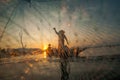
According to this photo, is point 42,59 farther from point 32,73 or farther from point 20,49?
point 32,73

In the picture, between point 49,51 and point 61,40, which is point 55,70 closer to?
point 49,51

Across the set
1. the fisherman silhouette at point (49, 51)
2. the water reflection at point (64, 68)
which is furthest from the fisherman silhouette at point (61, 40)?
the water reflection at point (64, 68)

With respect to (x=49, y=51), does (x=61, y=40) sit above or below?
above

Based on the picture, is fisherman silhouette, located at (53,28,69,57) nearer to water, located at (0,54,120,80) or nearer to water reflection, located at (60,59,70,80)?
water, located at (0,54,120,80)

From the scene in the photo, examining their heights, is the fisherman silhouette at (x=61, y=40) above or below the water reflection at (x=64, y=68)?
above

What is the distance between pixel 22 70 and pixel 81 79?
485 cm

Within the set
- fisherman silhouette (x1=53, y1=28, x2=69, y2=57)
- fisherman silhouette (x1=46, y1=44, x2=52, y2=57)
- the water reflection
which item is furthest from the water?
the water reflection

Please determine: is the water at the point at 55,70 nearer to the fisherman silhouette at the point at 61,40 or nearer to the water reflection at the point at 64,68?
the fisherman silhouette at the point at 61,40

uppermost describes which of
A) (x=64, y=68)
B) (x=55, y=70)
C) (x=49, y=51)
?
(x=49, y=51)

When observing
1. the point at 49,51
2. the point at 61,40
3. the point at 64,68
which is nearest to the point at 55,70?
the point at 49,51

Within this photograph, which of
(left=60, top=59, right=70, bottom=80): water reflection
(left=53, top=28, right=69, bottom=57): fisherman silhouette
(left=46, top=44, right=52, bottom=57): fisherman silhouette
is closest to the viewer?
(left=60, top=59, right=70, bottom=80): water reflection

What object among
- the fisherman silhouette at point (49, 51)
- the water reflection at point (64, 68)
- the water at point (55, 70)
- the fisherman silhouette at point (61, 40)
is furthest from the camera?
the water at point (55, 70)

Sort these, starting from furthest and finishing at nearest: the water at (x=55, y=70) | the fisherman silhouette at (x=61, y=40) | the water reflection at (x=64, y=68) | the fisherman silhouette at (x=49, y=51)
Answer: the water at (x=55, y=70) → the fisherman silhouette at (x=49, y=51) → the fisherman silhouette at (x=61, y=40) → the water reflection at (x=64, y=68)

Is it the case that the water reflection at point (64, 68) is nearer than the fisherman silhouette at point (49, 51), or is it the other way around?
the water reflection at point (64, 68)
